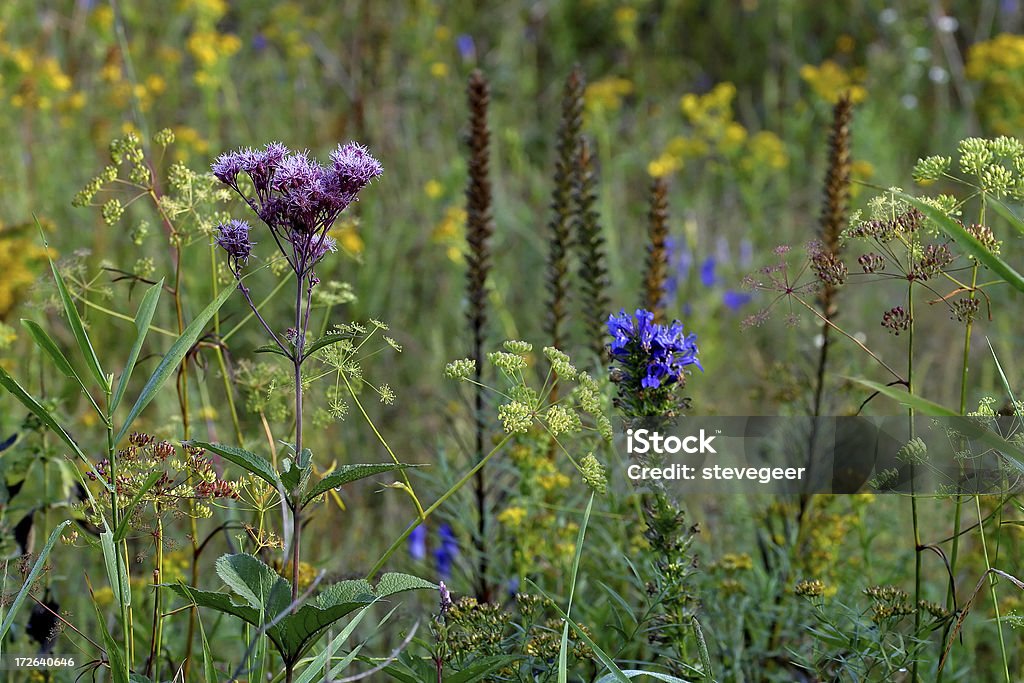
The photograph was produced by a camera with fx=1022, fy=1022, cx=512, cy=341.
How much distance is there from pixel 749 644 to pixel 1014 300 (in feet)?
8.62

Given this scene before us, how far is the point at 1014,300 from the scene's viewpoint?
400 cm

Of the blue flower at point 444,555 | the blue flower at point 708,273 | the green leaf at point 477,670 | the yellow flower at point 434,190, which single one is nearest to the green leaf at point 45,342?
the green leaf at point 477,670

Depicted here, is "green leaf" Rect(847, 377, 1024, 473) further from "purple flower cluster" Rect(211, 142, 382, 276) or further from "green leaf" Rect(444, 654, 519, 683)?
"purple flower cluster" Rect(211, 142, 382, 276)

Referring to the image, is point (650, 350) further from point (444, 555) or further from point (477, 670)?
point (444, 555)

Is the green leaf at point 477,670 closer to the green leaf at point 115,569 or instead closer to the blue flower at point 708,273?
the green leaf at point 115,569

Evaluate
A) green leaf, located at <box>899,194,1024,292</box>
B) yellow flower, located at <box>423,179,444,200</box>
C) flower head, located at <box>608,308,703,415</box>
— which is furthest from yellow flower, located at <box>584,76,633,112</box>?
green leaf, located at <box>899,194,1024,292</box>

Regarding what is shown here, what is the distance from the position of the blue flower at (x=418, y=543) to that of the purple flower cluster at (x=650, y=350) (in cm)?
153

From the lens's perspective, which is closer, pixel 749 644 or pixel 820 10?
pixel 749 644

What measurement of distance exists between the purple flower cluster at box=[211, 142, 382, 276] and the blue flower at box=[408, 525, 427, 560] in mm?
1717

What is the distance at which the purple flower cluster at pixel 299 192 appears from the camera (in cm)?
121

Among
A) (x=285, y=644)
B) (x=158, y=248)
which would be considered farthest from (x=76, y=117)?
(x=285, y=644)

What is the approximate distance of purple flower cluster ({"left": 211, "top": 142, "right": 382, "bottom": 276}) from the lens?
3.98 ft

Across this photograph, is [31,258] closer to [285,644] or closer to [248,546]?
[248,546]

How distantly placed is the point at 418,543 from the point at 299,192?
1.89 meters
